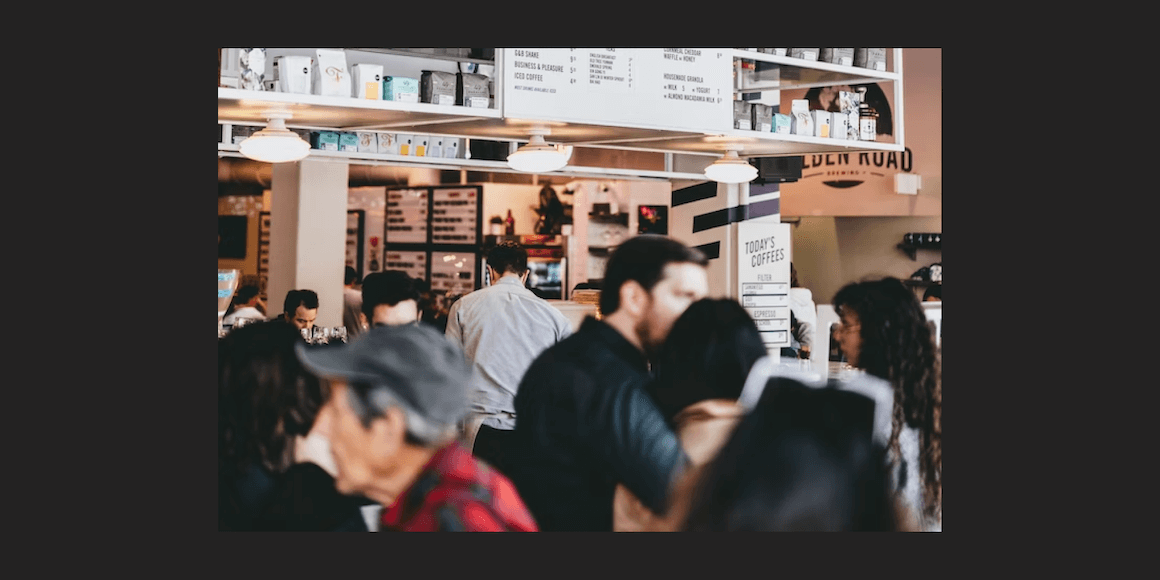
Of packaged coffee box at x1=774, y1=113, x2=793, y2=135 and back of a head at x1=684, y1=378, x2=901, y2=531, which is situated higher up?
packaged coffee box at x1=774, y1=113, x2=793, y2=135

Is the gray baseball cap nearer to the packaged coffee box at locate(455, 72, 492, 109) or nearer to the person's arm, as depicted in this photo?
the person's arm

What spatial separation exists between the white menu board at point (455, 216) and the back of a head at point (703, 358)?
583cm

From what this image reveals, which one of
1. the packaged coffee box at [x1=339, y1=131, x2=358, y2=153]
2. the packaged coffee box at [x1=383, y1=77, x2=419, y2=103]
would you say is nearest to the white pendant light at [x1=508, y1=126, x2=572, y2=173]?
the packaged coffee box at [x1=383, y1=77, x2=419, y2=103]

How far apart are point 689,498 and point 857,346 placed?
83 cm

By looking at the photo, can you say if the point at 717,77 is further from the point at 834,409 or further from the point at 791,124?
the point at 834,409

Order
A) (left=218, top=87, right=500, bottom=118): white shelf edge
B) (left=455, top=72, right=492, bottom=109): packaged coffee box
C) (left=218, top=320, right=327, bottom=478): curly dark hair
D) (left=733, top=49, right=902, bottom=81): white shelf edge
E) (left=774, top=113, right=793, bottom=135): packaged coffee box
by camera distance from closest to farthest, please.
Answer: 1. (left=218, top=320, right=327, bottom=478): curly dark hair
2. (left=218, top=87, right=500, bottom=118): white shelf edge
3. (left=455, top=72, right=492, bottom=109): packaged coffee box
4. (left=774, top=113, right=793, bottom=135): packaged coffee box
5. (left=733, top=49, right=902, bottom=81): white shelf edge

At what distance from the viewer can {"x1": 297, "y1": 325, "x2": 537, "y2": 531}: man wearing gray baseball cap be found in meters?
3.01

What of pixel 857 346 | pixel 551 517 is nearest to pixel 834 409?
pixel 857 346

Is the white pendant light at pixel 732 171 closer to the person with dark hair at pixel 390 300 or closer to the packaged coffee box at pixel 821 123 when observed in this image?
the packaged coffee box at pixel 821 123

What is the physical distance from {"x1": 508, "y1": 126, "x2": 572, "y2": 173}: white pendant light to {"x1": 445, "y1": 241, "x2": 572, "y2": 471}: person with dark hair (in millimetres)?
511

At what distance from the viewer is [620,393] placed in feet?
10.3

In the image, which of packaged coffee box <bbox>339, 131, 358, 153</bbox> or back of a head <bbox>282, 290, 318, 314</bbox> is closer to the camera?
back of a head <bbox>282, 290, 318, 314</bbox>

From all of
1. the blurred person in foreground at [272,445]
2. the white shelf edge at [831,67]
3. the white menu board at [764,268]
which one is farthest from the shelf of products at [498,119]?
the blurred person in foreground at [272,445]

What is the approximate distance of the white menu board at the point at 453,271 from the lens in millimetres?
8883
